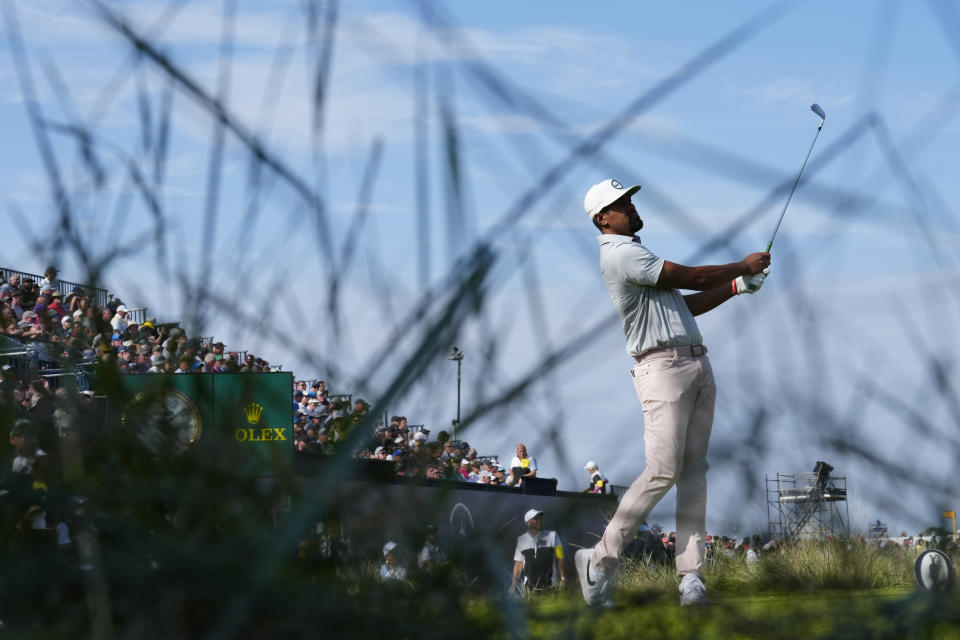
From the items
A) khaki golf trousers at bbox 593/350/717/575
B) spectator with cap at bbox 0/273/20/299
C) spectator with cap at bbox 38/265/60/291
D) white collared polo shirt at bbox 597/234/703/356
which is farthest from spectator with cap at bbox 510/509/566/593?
white collared polo shirt at bbox 597/234/703/356

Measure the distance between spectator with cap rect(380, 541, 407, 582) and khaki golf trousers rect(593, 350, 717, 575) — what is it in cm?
323

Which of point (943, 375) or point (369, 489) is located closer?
point (369, 489)

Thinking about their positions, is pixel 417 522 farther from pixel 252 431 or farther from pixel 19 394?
pixel 19 394

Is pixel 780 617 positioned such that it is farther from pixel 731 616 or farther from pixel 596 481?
pixel 596 481

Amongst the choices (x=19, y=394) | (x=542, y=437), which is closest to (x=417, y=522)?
(x=542, y=437)

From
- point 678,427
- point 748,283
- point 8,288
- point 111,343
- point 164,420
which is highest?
point 748,283

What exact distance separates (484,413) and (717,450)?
50cm

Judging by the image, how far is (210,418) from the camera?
0.72 m

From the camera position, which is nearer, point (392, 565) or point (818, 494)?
point (392, 565)

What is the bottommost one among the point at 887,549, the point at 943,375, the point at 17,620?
the point at 17,620

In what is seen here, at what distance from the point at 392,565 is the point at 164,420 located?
198mm

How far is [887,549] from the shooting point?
1522mm

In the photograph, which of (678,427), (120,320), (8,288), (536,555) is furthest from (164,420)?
(678,427)

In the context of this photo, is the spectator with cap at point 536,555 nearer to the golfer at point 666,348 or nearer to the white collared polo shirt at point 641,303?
the golfer at point 666,348
